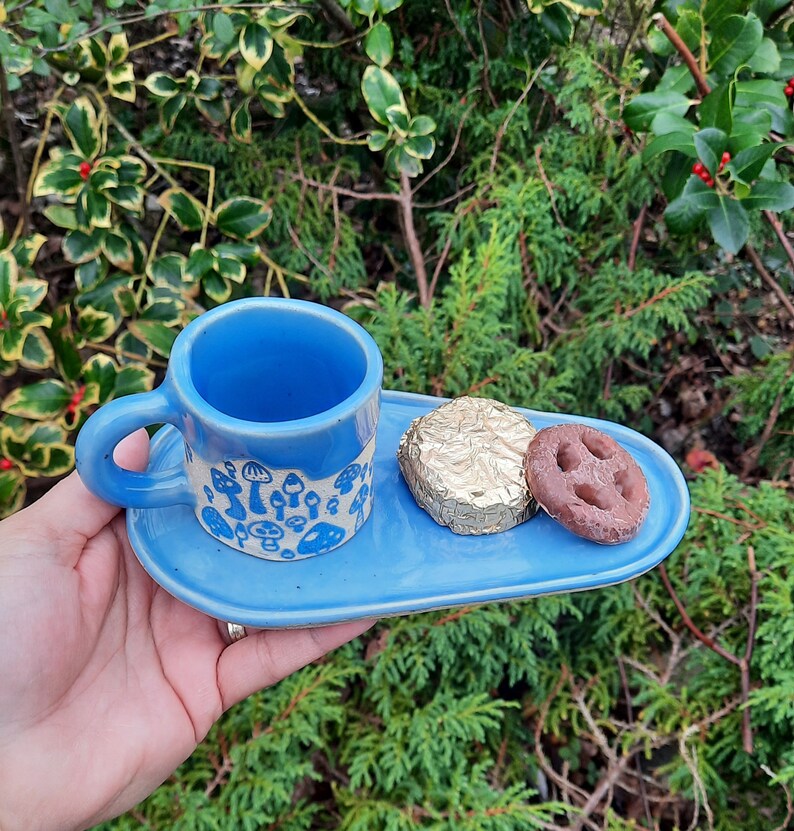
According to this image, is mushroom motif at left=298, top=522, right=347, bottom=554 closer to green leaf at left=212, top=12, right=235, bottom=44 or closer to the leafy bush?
the leafy bush

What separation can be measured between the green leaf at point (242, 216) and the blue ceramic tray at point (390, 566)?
711mm

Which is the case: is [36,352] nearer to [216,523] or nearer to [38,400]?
[38,400]

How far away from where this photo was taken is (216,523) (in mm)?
855

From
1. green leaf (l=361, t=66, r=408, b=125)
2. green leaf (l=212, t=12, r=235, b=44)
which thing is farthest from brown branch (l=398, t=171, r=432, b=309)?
green leaf (l=212, t=12, r=235, b=44)

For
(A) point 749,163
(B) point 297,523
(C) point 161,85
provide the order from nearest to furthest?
(B) point 297,523, (A) point 749,163, (C) point 161,85

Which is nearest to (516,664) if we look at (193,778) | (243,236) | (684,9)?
(193,778)

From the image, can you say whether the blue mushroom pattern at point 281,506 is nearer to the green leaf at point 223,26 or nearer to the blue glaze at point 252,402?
the blue glaze at point 252,402

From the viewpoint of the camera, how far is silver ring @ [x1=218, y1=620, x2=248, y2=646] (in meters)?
1.01

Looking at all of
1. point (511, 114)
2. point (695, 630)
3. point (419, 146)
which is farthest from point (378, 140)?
A: point (695, 630)

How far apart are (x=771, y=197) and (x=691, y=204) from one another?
0.12m

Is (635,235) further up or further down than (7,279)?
further up

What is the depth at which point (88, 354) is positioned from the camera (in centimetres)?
162

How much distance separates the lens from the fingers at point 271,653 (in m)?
0.98

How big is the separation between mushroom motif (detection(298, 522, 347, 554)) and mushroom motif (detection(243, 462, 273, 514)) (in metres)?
0.08
